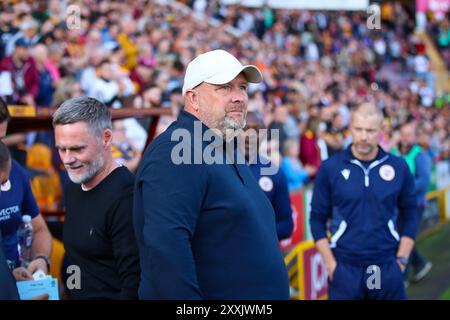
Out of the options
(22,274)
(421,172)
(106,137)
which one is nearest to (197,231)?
(106,137)

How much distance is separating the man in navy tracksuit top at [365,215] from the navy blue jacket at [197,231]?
1.83 meters

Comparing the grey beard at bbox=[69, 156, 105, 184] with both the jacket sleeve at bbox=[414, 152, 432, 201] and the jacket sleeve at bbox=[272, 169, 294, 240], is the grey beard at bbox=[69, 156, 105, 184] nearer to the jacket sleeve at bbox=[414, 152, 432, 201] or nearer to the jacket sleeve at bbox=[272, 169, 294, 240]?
the jacket sleeve at bbox=[272, 169, 294, 240]

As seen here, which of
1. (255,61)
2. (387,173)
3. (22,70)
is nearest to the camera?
(387,173)

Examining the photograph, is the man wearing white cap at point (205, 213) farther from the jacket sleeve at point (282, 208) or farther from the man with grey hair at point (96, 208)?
the jacket sleeve at point (282, 208)

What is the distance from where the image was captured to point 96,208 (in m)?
2.90

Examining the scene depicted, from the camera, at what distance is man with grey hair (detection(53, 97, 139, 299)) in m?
2.83

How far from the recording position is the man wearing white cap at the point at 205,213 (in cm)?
239

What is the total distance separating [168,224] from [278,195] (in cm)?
Answer: 246

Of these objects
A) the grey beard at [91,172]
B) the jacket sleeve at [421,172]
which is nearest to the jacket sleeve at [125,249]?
the grey beard at [91,172]

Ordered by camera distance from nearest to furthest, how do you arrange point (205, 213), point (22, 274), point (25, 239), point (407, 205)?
point (205, 213) < point (22, 274) < point (25, 239) < point (407, 205)

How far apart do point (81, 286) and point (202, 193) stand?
86 cm

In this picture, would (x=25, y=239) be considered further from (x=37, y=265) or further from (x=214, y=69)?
(x=214, y=69)

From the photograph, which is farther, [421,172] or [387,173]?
[421,172]
